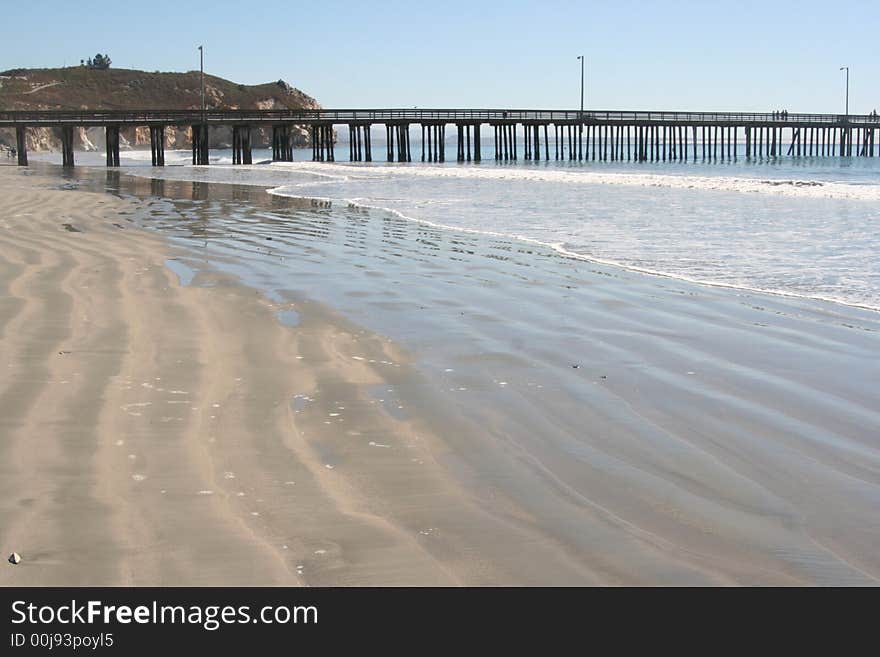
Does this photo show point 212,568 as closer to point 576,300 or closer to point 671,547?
point 671,547

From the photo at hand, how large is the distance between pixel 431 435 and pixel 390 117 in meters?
60.2

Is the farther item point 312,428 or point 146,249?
point 146,249

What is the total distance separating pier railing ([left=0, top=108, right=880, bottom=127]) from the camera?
5231 cm

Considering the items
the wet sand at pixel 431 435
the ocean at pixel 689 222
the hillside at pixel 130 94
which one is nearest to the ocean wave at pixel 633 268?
the ocean at pixel 689 222

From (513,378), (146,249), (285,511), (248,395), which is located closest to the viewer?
(285,511)

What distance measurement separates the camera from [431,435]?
477 centimetres

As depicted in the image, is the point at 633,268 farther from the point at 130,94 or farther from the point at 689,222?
the point at 130,94

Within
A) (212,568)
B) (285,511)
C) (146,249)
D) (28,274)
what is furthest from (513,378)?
(146,249)

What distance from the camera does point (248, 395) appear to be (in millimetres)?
5359

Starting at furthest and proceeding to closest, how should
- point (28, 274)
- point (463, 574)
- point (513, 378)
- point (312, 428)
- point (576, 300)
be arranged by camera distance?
point (28, 274) → point (576, 300) → point (513, 378) → point (312, 428) → point (463, 574)

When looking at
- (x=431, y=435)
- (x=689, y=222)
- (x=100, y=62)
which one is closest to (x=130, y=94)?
(x=100, y=62)

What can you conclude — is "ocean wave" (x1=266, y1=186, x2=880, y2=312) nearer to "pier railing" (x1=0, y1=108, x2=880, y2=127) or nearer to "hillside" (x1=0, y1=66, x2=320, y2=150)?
"pier railing" (x1=0, y1=108, x2=880, y2=127)

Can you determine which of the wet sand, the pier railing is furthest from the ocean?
the pier railing

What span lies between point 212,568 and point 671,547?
1.58m
